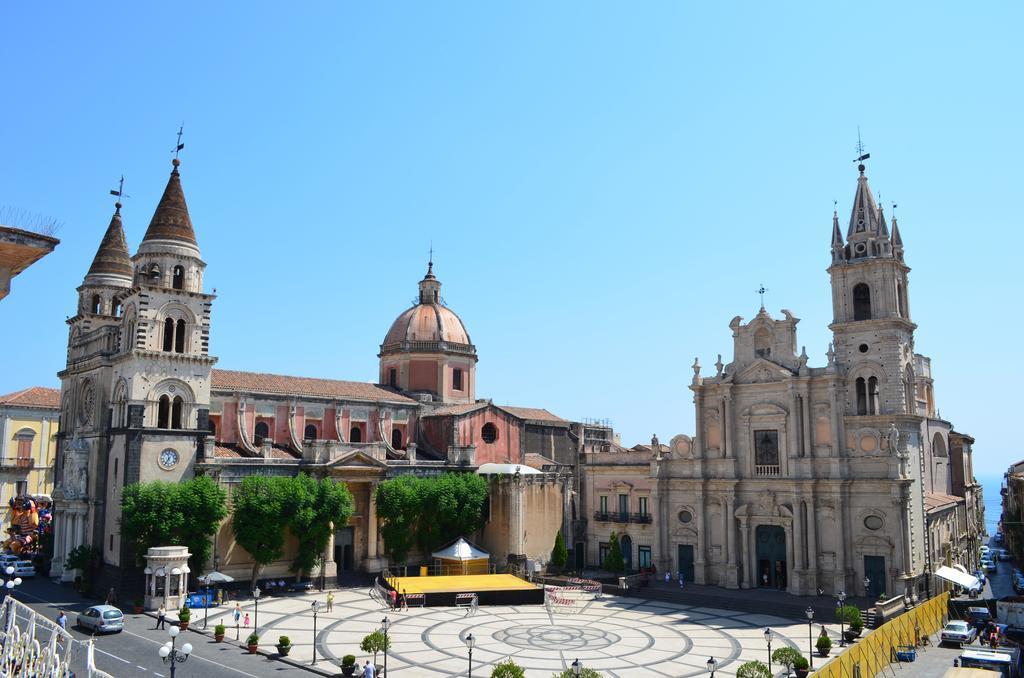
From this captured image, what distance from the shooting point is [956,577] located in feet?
152

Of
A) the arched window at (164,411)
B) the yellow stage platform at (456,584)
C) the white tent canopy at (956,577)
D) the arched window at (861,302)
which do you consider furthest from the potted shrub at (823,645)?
the arched window at (164,411)

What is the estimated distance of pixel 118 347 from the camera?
5162cm

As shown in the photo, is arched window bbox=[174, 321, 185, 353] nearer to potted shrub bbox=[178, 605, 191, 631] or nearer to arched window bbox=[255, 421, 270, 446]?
arched window bbox=[255, 421, 270, 446]

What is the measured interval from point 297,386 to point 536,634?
2905cm

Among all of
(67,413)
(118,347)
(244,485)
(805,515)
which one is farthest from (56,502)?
(805,515)

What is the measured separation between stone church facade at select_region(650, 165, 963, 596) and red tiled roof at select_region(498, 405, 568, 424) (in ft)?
55.6

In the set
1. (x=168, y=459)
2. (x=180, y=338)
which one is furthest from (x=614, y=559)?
(x=180, y=338)

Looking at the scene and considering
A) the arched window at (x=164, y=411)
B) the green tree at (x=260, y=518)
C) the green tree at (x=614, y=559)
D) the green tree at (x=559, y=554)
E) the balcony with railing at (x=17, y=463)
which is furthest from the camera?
the balcony with railing at (x=17, y=463)

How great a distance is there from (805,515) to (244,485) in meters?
34.0

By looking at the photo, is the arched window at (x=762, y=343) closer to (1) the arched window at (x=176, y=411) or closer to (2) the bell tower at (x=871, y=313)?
(2) the bell tower at (x=871, y=313)

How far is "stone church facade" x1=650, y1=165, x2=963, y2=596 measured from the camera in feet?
157

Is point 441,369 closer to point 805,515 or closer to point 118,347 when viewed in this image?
point 118,347

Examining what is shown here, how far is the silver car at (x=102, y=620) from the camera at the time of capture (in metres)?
37.0

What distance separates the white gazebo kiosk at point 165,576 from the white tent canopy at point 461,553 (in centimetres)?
1695
